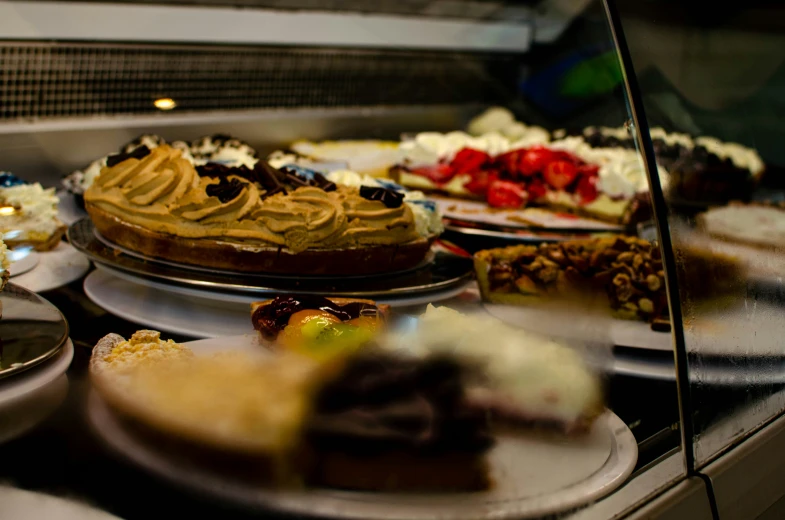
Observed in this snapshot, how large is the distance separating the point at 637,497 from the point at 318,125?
9.69ft

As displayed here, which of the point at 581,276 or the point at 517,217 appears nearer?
the point at 581,276

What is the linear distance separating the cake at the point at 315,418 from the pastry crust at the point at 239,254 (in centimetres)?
103

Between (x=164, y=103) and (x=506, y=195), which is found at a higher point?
(x=164, y=103)

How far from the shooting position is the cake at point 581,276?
81.0 inches

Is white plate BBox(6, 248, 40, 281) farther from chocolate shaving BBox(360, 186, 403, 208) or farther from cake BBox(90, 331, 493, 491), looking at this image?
chocolate shaving BBox(360, 186, 403, 208)

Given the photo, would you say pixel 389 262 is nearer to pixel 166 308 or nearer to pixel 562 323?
pixel 166 308

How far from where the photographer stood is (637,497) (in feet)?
3.78

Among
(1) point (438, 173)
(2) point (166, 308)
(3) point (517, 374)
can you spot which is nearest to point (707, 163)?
(1) point (438, 173)

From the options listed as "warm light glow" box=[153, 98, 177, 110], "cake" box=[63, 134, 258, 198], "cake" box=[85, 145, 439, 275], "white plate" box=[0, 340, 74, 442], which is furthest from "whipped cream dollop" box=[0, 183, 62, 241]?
"warm light glow" box=[153, 98, 177, 110]

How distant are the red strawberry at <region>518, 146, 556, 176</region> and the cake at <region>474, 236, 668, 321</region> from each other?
1.66 meters

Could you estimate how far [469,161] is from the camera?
3957mm

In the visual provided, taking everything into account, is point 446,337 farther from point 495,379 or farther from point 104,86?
point 104,86

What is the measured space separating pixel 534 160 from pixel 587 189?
32 centimetres

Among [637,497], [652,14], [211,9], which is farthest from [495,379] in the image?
[211,9]
